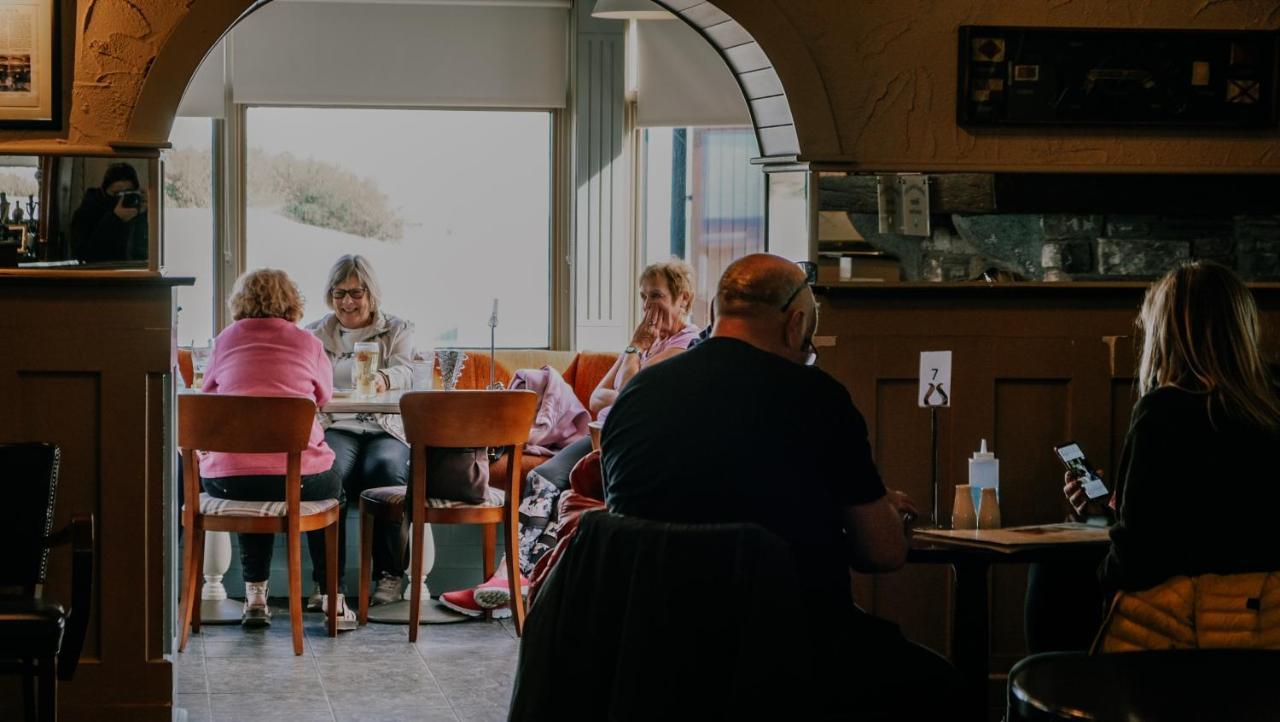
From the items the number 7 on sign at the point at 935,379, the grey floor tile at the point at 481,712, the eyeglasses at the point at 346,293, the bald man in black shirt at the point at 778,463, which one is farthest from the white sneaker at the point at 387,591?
the bald man in black shirt at the point at 778,463

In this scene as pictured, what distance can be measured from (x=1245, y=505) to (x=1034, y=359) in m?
1.47

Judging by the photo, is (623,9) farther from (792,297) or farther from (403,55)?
(792,297)

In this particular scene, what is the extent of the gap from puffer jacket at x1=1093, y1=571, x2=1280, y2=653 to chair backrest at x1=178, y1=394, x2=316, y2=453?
9.91 feet

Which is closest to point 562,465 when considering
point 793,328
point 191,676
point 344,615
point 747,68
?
point 344,615

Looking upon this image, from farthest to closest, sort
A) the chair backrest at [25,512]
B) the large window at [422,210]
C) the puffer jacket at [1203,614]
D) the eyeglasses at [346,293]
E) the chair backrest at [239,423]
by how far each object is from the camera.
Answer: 1. the large window at [422,210]
2. the eyeglasses at [346,293]
3. the chair backrest at [239,423]
4. the chair backrest at [25,512]
5. the puffer jacket at [1203,614]

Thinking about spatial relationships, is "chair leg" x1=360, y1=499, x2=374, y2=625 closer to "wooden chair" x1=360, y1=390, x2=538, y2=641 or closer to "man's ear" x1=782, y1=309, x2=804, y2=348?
"wooden chair" x1=360, y1=390, x2=538, y2=641

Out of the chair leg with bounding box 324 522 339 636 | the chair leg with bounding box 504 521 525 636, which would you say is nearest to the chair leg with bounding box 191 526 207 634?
the chair leg with bounding box 324 522 339 636

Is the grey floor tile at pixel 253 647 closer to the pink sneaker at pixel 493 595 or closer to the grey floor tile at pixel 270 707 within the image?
the grey floor tile at pixel 270 707

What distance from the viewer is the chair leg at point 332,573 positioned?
17.7 ft

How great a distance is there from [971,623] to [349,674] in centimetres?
239

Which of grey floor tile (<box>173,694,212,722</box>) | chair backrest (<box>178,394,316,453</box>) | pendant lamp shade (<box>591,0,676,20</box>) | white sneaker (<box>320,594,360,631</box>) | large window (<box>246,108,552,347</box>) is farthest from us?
large window (<box>246,108,552,347</box>)

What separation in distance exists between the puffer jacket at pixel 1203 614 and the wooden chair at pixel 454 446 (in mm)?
2832

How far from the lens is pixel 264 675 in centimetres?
483

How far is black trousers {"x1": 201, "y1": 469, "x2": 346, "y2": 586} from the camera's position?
534cm
